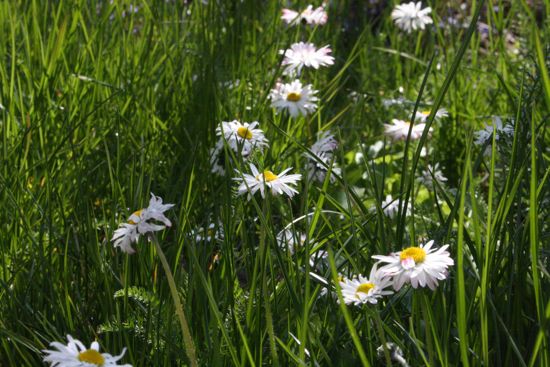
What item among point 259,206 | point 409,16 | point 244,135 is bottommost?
point 259,206

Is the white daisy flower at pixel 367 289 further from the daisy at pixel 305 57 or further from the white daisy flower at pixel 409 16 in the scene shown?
the white daisy flower at pixel 409 16

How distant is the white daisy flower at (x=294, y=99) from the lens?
1938 mm

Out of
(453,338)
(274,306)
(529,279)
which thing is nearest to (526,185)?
(529,279)

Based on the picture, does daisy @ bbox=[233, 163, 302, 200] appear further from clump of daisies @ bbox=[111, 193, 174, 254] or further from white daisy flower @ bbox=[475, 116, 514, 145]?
white daisy flower @ bbox=[475, 116, 514, 145]

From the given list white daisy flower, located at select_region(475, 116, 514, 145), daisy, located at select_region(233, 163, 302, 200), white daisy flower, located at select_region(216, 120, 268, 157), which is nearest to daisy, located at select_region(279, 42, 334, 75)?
white daisy flower, located at select_region(216, 120, 268, 157)

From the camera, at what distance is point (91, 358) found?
0.94 meters

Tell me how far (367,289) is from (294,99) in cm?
92

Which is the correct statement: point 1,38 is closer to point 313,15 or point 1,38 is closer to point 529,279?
point 313,15

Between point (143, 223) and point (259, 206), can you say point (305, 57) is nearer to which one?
point (259, 206)

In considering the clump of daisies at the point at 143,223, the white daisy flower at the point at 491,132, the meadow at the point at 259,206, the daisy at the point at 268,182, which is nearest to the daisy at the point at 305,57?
the meadow at the point at 259,206

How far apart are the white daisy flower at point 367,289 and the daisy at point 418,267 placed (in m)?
0.04

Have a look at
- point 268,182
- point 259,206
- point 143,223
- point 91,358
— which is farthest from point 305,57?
point 91,358

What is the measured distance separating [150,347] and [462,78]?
1656 millimetres

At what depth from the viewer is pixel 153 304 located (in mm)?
1183
